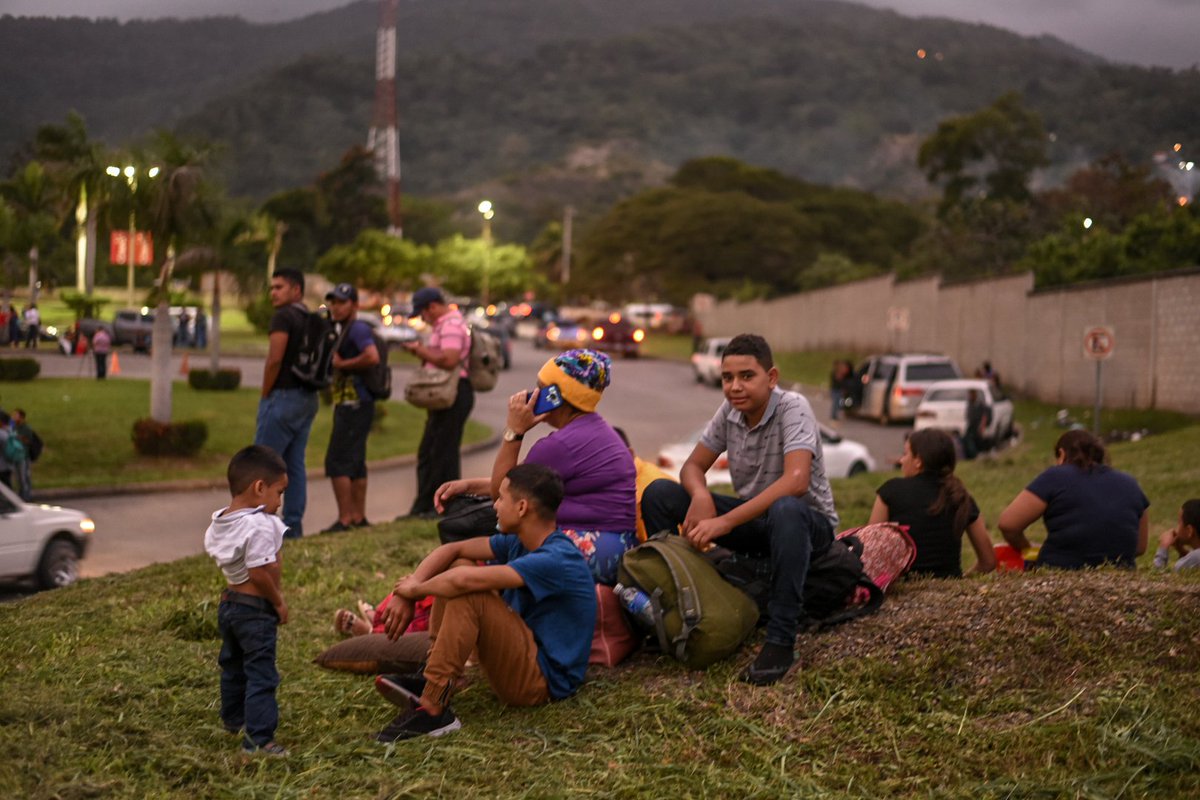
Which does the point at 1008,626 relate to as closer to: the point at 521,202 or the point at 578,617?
the point at 578,617

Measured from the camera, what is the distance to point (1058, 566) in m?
7.59

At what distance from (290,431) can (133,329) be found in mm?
29785

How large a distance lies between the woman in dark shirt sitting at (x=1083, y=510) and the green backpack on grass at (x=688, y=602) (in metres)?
2.25

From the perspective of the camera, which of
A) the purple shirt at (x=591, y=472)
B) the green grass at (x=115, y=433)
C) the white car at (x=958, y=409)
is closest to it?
the purple shirt at (x=591, y=472)

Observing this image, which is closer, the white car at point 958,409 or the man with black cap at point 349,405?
the man with black cap at point 349,405

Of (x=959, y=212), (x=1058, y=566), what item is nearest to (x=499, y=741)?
(x=1058, y=566)

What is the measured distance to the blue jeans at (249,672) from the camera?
534cm

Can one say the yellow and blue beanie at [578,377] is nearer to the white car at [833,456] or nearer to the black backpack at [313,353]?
the black backpack at [313,353]

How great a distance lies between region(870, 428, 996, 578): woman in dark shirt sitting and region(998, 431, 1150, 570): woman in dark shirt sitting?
454 mm

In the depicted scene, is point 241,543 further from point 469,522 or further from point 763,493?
point 763,493

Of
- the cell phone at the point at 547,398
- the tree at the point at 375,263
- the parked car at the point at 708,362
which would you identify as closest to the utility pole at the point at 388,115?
the tree at the point at 375,263

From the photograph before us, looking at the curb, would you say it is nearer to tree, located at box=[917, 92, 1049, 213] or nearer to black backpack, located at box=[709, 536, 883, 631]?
black backpack, located at box=[709, 536, 883, 631]

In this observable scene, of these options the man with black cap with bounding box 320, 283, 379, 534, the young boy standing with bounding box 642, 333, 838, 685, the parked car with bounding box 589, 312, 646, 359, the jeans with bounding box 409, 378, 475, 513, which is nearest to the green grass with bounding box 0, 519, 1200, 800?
the young boy standing with bounding box 642, 333, 838, 685

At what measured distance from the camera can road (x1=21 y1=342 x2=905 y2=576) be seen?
46.6ft
